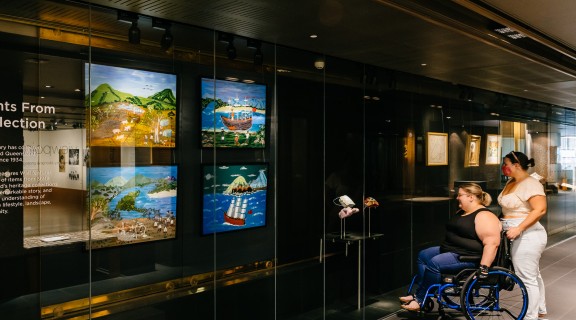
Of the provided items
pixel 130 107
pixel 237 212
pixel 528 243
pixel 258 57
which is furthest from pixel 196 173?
pixel 528 243

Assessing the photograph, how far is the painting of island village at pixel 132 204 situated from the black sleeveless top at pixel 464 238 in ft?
9.26

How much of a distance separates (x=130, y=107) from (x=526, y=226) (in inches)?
160

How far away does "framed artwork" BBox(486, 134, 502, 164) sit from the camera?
9.05m

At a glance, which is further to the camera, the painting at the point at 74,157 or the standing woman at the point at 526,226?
the standing woman at the point at 526,226

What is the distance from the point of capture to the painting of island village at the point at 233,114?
4.41 m

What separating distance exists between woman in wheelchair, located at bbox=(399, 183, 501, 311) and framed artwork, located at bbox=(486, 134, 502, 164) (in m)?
4.35

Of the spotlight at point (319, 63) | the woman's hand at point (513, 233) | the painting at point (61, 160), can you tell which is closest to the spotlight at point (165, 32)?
the painting at point (61, 160)

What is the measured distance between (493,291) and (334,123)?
246 cm

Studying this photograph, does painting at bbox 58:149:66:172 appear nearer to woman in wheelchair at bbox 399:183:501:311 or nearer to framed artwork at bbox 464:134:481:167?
woman in wheelchair at bbox 399:183:501:311

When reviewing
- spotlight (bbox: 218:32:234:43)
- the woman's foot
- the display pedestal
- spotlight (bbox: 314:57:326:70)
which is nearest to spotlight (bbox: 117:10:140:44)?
spotlight (bbox: 218:32:234:43)

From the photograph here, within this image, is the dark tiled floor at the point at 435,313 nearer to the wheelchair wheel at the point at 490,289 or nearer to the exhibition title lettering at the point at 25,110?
the wheelchair wheel at the point at 490,289

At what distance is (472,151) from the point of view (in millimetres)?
8500

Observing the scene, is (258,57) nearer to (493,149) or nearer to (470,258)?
(470,258)

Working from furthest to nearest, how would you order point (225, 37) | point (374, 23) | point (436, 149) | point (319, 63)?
point (436, 149) < point (319, 63) < point (225, 37) < point (374, 23)
